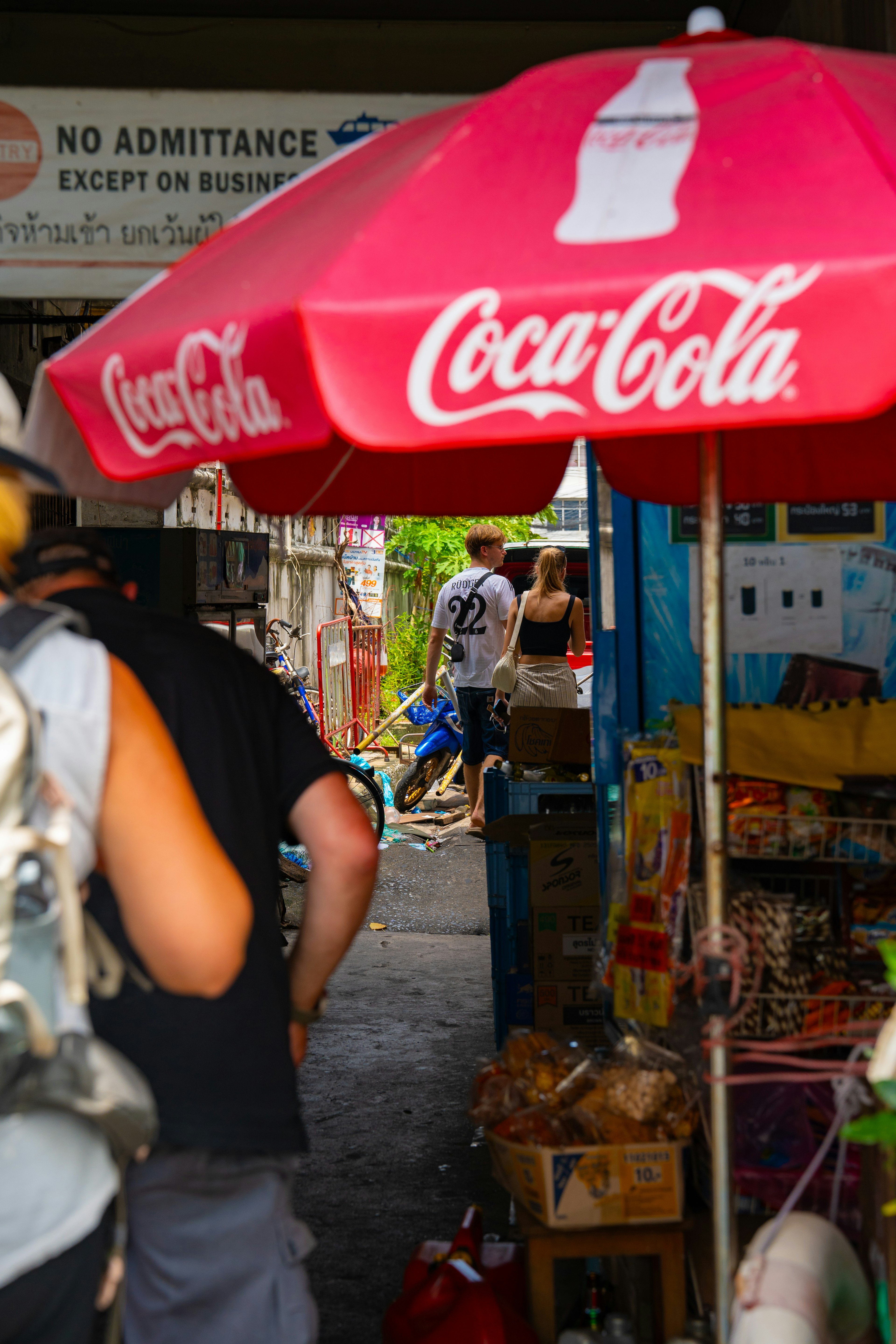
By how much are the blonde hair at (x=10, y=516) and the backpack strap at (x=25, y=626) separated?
59mm

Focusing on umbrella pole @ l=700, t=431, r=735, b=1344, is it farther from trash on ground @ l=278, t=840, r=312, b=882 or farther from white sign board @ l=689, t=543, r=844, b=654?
trash on ground @ l=278, t=840, r=312, b=882

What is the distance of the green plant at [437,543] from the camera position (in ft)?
61.0

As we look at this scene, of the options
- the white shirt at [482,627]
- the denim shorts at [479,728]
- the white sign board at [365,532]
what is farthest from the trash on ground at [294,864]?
the white sign board at [365,532]

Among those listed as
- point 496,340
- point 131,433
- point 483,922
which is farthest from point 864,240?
point 483,922

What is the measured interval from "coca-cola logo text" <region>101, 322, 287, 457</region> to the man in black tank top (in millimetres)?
271

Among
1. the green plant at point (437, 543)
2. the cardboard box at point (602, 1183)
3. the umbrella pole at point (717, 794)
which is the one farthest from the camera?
the green plant at point (437, 543)

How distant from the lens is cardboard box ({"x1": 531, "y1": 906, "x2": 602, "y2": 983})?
4.35 m

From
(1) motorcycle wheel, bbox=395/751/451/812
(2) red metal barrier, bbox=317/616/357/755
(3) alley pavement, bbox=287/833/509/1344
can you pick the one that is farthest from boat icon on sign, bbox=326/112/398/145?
(2) red metal barrier, bbox=317/616/357/755

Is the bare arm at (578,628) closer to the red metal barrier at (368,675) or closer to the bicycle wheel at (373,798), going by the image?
the bicycle wheel at (373,798)

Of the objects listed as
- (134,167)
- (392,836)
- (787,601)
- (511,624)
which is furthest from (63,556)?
(392,836)

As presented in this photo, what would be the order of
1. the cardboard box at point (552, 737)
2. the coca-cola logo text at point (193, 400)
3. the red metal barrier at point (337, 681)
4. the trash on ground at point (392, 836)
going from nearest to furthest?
the coca-cola logo text at point (193, 400) < the cardboard box at point (552, 737) < the trash on ground at point (392, 836) < the red metal barrier at point (337, 681)

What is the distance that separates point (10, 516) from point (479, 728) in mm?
7002

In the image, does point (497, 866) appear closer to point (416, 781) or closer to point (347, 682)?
point (416, 781)

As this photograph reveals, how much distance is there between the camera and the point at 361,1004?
5.77 metres
